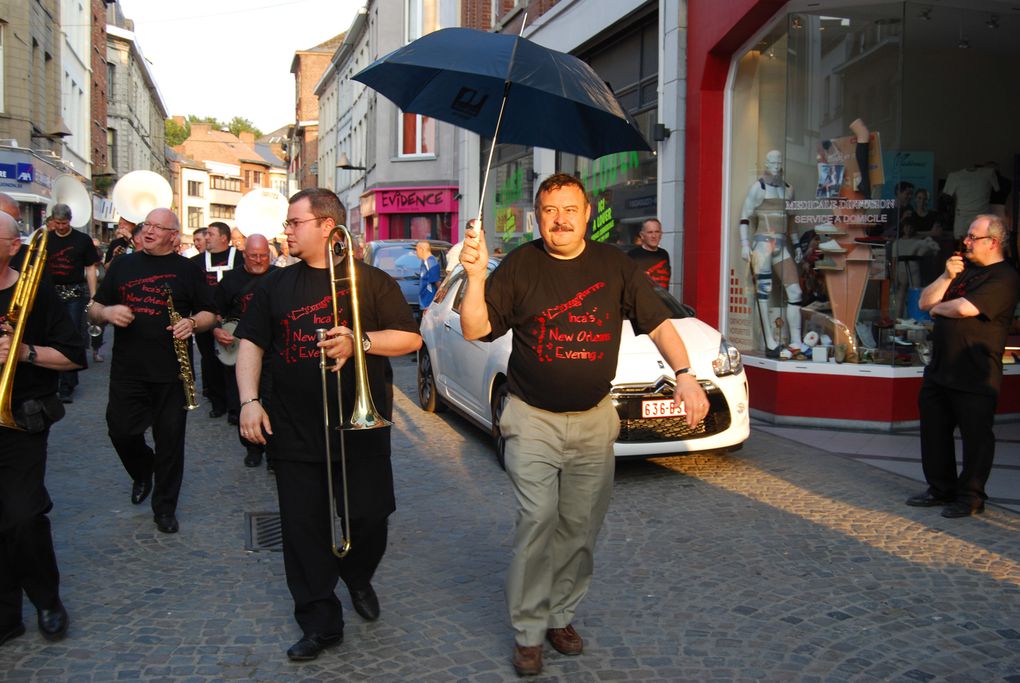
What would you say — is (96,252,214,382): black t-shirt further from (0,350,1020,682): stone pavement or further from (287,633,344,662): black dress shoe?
(287,633,344,662): black dress shoe

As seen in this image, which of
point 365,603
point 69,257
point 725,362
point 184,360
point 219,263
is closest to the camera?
point 365,603

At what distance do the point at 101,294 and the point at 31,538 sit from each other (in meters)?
2.24

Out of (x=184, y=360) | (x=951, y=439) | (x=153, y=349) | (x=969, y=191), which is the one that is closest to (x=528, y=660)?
(x=184, y=360)

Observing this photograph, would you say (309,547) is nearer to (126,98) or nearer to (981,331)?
(981,331)

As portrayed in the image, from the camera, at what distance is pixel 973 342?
5.96m

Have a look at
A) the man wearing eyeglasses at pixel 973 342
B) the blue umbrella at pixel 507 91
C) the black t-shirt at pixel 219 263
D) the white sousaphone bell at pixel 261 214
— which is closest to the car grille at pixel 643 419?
the man wearing eyeglasses at pixel 973 342

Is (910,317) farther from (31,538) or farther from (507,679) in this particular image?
(31,538)

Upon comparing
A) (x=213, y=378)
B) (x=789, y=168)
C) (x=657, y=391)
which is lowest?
(x=213, y=378)

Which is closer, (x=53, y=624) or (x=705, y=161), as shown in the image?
(x=53, y=624)

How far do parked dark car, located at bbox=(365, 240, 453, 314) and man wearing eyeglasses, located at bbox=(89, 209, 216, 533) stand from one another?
33.5 feet

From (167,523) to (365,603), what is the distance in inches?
76.9

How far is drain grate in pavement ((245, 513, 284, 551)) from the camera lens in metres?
5.47

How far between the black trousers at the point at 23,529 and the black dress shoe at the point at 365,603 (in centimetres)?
128

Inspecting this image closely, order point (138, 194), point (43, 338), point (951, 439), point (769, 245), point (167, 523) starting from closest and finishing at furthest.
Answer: point (43, 338), point (167, 523), point (951, 439), point (769, 245), point (138, 194)
